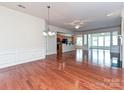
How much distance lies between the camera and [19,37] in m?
6.00

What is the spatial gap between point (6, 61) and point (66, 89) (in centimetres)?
366

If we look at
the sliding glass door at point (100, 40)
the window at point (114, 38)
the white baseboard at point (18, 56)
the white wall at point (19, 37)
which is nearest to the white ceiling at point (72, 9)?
the white wall at point (19, 37)

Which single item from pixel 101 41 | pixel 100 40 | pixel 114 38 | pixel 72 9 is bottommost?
pixel 101 41

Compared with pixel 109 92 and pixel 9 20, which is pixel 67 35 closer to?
pixel 9 20

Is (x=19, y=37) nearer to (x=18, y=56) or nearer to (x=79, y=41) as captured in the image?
(x=18, y=56)

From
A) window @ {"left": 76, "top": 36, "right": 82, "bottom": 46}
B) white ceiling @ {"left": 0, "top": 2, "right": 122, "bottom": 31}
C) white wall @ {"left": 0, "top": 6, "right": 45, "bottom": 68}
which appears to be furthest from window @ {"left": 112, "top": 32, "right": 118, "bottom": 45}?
white wall @ {"left": 0, "top": 6, "right": 45, "bottom": 68}

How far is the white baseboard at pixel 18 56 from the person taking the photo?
517 cm

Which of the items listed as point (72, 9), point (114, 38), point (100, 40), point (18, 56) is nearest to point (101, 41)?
point (100, 40)

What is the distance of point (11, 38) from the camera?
5520 mm

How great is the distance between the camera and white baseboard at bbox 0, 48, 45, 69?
5.17 metres

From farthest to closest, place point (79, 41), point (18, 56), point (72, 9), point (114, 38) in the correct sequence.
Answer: point (79, 41) < point (114, 38) < point (18, 56) < point (72, 9)

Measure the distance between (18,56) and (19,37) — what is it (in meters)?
1.03

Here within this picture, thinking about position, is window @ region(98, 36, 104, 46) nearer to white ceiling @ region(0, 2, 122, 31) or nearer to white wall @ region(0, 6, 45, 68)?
white ceiling @ region(0, 2, 122, 31)

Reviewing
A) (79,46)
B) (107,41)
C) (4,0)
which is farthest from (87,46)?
(4,0)
